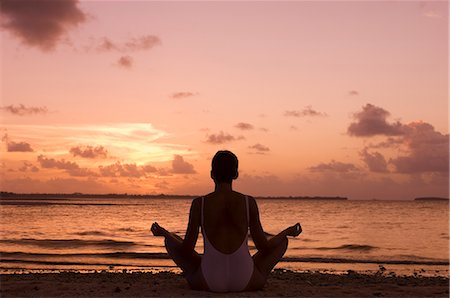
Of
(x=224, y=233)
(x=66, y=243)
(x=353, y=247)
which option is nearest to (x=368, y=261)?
(x=353, y=247)

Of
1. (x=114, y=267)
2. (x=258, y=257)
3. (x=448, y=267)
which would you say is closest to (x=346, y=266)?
(x=448, y=267)

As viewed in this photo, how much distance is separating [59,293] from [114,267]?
9544 mm

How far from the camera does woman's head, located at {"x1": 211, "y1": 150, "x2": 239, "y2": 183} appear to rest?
6949mm

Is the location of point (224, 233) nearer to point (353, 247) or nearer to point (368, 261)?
point (368, 261)

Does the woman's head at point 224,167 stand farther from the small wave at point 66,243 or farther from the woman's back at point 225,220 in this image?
the small wave at point 66,243

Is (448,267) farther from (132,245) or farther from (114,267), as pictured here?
(132,245)

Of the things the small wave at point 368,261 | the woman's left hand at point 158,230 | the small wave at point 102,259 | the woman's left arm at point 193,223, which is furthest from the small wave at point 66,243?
the woman's left arm at point 193,223

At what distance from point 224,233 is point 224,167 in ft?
3.01

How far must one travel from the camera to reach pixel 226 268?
7355 millimetres

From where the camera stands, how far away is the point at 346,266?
19688 millimetres

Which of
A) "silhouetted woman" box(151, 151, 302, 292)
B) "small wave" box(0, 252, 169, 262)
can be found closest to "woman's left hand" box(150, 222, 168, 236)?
"silhouetted woman" box(151, 151, 302, 292)

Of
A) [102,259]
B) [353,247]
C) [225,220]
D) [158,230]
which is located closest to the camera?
[225,220]

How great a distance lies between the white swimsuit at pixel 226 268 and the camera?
23.8ft

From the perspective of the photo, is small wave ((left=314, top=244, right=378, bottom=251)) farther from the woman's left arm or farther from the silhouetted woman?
the woman's left arm
